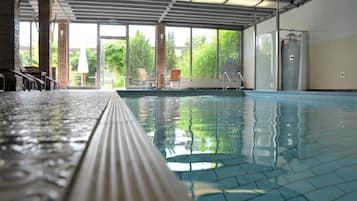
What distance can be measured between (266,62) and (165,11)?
395cm

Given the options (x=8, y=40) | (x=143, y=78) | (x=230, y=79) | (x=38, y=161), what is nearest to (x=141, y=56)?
(x=143, y=78)

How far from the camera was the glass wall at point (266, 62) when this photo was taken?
441 inches

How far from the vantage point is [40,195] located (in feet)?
0.90

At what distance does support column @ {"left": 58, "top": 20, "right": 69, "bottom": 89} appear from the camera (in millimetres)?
13312

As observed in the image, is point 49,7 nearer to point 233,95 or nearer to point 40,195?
point 233,95

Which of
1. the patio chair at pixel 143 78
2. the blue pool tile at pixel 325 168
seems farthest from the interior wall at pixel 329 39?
the blue pool tile at pixel 325 168

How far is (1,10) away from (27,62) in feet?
28.1

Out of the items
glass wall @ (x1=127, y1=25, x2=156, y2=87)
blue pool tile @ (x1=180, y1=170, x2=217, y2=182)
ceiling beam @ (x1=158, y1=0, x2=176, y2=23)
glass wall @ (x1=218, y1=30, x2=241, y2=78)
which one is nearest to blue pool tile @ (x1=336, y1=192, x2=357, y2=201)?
blue pool tile @ (x1=180, y1=170, x2=217, y2=182)

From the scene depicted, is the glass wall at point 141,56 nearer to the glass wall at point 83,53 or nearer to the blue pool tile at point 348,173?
the glass wall at point 83,53

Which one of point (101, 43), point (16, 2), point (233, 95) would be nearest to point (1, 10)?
point (16, 2)

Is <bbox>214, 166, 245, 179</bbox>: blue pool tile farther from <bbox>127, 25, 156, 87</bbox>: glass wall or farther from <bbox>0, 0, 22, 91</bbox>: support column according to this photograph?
<bbox>127, 25, 156, 87</bbox>: glass wall

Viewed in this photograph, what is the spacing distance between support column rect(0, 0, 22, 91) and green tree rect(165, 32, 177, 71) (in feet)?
29.0

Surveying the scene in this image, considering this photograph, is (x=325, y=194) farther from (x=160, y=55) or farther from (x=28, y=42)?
(x=28, y=42)

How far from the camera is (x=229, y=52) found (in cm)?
1511
